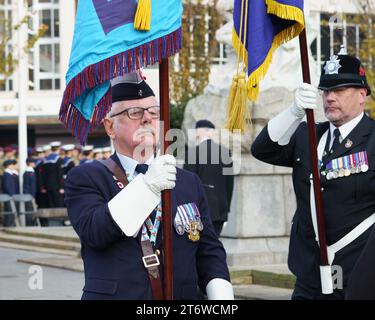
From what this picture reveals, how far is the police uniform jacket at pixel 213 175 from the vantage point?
1152cm

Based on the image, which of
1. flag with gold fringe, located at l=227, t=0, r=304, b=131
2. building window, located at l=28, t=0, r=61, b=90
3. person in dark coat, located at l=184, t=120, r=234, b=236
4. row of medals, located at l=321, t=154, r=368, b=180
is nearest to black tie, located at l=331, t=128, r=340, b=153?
row of medals, located at l=321, t=154, r=368, b=180

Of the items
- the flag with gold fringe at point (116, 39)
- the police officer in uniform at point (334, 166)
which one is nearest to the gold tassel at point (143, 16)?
the flag with gold fringe at point (116, 39)

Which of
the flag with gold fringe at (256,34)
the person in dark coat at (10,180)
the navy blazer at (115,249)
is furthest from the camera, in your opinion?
the person in dark coat at (10,180)

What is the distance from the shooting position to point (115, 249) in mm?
4594

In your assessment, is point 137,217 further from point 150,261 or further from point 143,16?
point 143,16

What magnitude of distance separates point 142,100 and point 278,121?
138 centimetres

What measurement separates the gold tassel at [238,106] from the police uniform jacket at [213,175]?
5.90 metres

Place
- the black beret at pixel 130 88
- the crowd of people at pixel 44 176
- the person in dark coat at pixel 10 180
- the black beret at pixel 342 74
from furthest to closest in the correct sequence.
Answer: the crowd of people at pixel 44 176, the person in dark coat at pixel 10 180, the black beret at pixel 342 74, the black beret at pixel 130 88

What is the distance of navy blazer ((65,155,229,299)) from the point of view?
4535 mm

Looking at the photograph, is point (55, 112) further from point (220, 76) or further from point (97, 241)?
point (97, 241)

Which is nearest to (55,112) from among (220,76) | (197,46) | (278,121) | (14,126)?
(14,126)

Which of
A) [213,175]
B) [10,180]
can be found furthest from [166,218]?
[10,180]

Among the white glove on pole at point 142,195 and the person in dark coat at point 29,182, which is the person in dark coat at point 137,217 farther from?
the person in dark coat at point 29,182

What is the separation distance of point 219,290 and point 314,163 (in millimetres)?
1257
